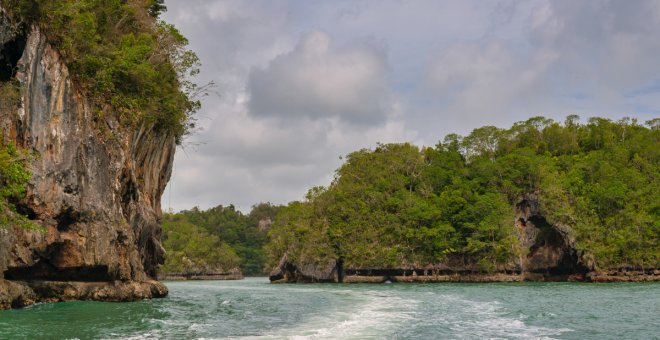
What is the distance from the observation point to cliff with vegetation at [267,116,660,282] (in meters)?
57.9

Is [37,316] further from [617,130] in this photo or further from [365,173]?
[617,130]

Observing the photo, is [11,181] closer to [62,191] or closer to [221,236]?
[62,191]

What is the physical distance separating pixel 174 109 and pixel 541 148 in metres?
63.7

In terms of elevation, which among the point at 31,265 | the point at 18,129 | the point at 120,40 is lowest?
the point at 31,265

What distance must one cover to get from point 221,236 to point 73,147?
120 meters

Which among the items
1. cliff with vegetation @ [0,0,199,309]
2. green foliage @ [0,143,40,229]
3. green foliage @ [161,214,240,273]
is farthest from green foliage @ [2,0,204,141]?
green foliage @ [161,214,240,273]

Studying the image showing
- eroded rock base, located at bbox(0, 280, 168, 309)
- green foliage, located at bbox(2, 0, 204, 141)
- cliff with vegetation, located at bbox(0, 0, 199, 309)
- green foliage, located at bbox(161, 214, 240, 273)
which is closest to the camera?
eroded rock base, located at bbox(0, 280, 168, 309)

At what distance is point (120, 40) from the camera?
28.7 meters

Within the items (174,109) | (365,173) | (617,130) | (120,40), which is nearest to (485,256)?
(365,173)

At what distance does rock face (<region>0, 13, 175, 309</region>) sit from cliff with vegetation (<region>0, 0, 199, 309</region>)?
0.15ft

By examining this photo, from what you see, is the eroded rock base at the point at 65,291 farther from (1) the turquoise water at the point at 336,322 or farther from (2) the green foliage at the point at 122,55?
(2) the green foliage at the point at 122,55

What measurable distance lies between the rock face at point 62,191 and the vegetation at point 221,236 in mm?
83788

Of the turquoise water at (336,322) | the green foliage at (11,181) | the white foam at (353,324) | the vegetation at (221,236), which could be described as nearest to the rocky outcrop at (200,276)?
the vegetation at (221,236)

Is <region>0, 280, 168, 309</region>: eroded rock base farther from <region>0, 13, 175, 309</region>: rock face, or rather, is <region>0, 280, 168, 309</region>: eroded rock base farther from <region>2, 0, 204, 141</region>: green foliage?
<region>2, 0, 204, 141</region>: green foliage
